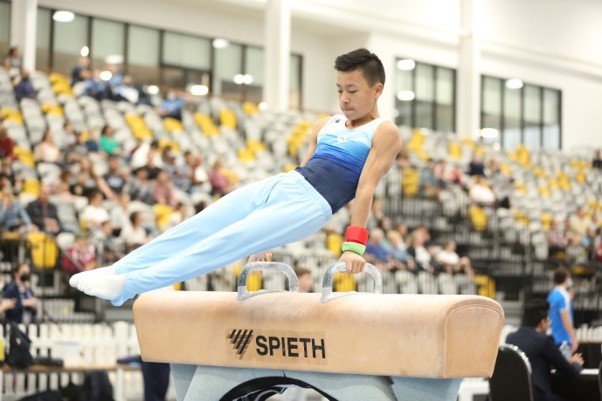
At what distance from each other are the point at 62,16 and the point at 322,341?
62.3ft

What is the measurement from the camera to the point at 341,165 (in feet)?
14.9

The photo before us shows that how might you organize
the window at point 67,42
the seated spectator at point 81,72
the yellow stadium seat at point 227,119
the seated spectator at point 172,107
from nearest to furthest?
the seated spectator at point 81,72, the seated spectator at point 172,107, the yellow stadium seat at point 227,119, the window at point 67,42

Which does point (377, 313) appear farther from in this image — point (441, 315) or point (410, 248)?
point (410, 248)

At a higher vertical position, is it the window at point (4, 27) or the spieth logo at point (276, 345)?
the window at point (4, 27)

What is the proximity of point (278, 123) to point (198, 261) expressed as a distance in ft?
52.6

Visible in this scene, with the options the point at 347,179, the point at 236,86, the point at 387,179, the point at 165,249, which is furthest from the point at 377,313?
the point at 236,86

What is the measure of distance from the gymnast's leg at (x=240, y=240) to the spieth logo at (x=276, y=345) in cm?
36

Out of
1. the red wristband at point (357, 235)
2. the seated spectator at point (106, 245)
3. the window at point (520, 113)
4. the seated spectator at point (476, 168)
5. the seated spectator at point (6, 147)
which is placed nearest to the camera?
the red wristband at point (357, 235)

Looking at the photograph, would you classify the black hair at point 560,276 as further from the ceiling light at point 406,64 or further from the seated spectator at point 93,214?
the ceiling light at point 406,64

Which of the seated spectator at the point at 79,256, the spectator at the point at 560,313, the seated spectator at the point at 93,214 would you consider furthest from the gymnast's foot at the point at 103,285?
the seated spectator at the point at 93,214

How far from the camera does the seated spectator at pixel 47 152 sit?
541 inches

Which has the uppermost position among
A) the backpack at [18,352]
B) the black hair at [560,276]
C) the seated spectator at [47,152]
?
the seated spectator at [47,152]

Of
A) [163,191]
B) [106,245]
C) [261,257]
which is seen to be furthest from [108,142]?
[261,257]

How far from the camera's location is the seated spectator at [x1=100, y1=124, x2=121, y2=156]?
14797 millimetres
